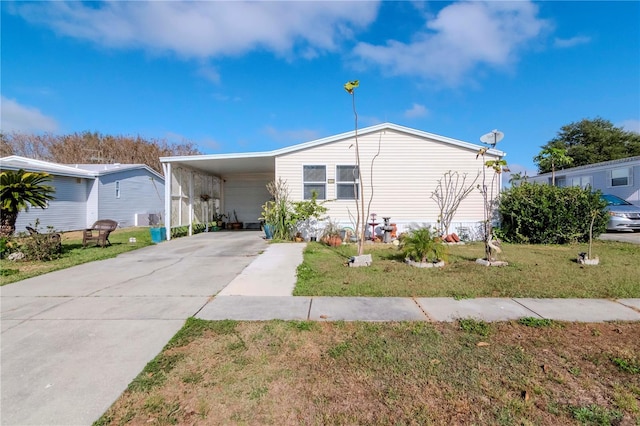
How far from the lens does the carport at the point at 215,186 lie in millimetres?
11219

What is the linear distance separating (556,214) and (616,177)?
34.7ft

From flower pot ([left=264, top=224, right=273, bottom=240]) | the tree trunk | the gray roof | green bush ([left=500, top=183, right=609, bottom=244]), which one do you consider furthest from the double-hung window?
the gray roof

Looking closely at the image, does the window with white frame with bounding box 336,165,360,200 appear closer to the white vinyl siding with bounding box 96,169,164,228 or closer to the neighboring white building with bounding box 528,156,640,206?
the neighboring white building with bounding box 528,156,640,206

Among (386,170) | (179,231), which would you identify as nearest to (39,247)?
(179,231)

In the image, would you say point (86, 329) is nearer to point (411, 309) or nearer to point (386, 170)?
point (411, 309)

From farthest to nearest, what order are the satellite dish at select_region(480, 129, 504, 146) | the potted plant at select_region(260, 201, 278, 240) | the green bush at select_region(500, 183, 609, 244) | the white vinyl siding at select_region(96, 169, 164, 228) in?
the white vinyl siding at select_region(96, 169, 164, 228)
the potted plant at select_region(260, 201, 278, 240)
the green bush at select_region(500, 183, 609, 244)
the satellite dish at select_region(480, 129, 504, 146)

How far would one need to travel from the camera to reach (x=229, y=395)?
7.11 ft

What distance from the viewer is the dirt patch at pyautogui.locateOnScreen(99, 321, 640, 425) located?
1.97 meters

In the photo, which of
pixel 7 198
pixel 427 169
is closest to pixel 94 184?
pixel 7 198

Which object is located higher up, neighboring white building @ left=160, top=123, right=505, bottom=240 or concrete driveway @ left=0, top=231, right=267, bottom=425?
neighboring white building @ left=160, top=123, right=505, bottom=240

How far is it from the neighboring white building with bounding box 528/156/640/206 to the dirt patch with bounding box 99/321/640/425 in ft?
44.9

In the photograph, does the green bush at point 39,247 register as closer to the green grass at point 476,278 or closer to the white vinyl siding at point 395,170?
the green grass at point 476,278


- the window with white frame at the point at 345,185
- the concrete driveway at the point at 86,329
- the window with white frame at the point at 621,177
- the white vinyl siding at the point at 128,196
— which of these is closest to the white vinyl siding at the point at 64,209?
the white vinyl siding at the point at 128,196

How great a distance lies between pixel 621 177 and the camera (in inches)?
626
